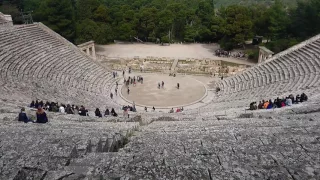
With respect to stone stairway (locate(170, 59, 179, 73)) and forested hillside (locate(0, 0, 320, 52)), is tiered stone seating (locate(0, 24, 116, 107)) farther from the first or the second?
forested hillside (locate(0, 0, 320, 52))

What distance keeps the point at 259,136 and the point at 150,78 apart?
70.6 feet

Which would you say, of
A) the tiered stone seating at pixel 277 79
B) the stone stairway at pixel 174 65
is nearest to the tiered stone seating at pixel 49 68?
the stone stairway at pixel 174 65

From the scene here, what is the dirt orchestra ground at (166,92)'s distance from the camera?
2227 cm

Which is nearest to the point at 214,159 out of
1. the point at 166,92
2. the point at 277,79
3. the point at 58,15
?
the point at 277,79

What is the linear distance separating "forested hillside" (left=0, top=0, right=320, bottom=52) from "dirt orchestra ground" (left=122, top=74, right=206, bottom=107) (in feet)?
40.2

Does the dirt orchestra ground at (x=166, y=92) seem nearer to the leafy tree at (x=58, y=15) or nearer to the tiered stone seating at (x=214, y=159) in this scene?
the leafy tree at (x=58, y=15)

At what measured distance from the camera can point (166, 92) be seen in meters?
24.1

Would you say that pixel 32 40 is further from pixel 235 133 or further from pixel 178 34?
pixel 178 34

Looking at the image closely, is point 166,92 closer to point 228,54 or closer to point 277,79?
point 277,79

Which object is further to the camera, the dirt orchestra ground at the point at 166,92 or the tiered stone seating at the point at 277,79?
the dirt orchestra ground at the point at 166,92

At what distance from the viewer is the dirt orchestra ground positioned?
22.3m

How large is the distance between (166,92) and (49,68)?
9.15 m

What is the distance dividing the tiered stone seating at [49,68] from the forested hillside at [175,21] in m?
9.70

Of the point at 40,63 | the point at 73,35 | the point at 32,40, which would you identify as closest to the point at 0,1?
the point at 73,35
